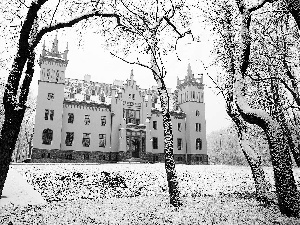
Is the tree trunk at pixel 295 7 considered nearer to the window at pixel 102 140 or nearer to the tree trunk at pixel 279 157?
the tree trunk at pixel 279 157

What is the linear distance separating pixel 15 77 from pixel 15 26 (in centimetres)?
225

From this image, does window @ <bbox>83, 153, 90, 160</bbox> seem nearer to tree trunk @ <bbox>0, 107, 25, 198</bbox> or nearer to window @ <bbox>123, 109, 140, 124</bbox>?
window @ <bbox>123, 109, 140, 124</bbox>

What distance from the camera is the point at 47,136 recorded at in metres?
34.7

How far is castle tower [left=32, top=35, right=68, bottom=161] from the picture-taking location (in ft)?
112

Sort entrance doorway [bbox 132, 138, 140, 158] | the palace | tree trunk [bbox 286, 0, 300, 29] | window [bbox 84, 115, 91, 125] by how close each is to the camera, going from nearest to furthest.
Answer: tree trunk [bbox 286, 0, 300, 29] < the palace < window [bbox 84, 115, 91, 125] < entrance doorway [bbox 132, 138, 140, 158]

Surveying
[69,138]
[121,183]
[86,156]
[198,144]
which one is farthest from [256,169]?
[198,144]

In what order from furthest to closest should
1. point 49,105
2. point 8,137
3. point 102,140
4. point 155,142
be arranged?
point 155,142 → point 102,140 → point 49,105 → point 8,137

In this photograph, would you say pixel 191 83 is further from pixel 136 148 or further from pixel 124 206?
pixel 124 206

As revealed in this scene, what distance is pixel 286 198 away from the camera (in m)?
7.66

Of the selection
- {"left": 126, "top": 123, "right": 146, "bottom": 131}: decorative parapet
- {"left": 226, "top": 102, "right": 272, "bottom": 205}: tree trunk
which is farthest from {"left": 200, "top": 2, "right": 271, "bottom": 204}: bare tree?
{"left": 126, "top": 123, "right": 146, "bottom": 131}: decorative parapet

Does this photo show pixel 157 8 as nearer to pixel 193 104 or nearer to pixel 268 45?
pixel 268 45

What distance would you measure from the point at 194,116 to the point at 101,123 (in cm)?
1691

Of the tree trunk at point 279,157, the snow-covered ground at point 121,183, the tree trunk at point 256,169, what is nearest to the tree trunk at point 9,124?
the snow-covered ground at point 121,183

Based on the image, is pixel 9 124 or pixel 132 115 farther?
pixel 132 115
